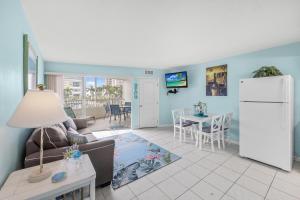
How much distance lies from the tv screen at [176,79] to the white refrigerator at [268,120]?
82.4 inches

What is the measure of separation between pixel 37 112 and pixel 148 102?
436cm

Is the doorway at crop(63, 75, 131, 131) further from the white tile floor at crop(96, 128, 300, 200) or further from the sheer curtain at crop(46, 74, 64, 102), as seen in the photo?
the white tile floor at crop(96, 128, 300, 200)

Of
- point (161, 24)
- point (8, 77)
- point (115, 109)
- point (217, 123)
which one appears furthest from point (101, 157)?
point (115, 109)

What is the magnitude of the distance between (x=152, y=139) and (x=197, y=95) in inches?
83.6

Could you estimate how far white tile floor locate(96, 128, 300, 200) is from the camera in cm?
181

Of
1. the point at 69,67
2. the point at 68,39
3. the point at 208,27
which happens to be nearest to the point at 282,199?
the point at 208,27

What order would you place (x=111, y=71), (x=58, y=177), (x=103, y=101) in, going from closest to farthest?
(x=58, y=177) → (x=111, y=71) → (x=103, y=101)

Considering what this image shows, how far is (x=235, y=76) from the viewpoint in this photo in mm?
3525

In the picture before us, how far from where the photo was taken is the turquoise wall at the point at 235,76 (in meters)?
2.66

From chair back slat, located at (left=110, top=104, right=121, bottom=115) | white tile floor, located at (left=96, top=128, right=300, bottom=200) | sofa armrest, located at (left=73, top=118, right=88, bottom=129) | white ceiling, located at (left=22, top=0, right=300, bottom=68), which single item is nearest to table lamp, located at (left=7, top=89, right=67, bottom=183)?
white ceiling, located at (left=22, top=0, right=300, bottom=68)

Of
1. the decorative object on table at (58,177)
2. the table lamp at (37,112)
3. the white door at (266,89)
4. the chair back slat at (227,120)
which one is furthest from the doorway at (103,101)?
the table lamp at (37,112)

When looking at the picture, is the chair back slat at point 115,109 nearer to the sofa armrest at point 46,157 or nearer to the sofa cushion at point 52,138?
the sofa cushion at point 52,138

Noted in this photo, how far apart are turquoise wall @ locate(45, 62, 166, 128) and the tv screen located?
37cm

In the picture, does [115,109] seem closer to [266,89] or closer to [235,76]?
[235,76]
